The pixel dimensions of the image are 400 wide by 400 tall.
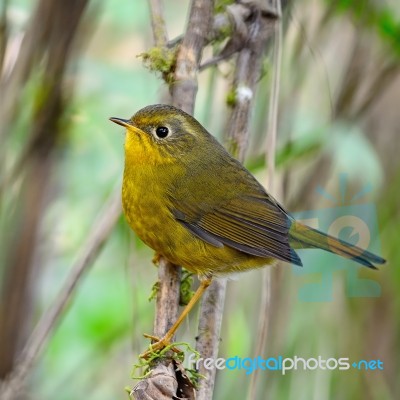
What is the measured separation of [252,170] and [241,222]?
322 mm

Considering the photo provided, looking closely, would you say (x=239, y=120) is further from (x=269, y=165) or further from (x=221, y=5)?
(x=221, y=5)

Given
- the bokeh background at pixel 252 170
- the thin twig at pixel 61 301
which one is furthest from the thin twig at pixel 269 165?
the thin twig at pixel 61 301

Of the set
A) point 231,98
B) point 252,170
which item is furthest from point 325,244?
point 231,98

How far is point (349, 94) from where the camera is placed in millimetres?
3633

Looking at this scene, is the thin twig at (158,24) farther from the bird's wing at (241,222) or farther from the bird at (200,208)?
the bird's wing at (241,222)

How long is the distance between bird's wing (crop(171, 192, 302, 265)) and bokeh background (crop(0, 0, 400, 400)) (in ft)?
0.68

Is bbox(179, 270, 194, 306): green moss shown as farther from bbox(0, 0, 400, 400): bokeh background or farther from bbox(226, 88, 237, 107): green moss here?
Result: bbox(226, 88, 237, 107): green moss

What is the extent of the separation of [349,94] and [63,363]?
1970 millimetres

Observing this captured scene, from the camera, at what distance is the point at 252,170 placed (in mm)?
3438

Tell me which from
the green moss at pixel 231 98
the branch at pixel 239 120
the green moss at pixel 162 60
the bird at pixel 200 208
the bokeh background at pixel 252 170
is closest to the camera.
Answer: the branch at pixel 239 120

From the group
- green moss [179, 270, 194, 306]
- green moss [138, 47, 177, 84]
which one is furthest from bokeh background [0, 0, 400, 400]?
green moss [138, 47, 177, 84]

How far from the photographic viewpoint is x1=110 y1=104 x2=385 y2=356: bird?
3045 mm

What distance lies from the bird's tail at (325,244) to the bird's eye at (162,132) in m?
0.69

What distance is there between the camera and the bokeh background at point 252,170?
3342 millimetres
